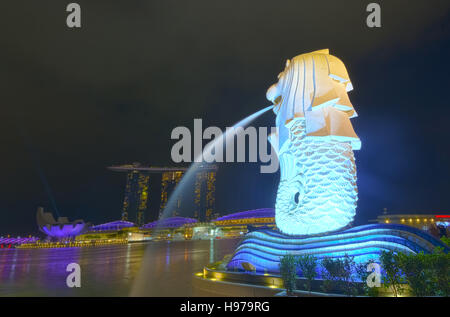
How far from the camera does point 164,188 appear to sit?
98.8m

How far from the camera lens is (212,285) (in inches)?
416

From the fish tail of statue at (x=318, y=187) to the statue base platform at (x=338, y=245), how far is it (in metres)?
0.57

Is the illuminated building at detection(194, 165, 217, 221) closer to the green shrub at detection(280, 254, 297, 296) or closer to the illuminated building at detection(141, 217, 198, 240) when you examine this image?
the illuminated building at detection(141, 217, 198, 240)

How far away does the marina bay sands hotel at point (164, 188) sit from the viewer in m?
93.1

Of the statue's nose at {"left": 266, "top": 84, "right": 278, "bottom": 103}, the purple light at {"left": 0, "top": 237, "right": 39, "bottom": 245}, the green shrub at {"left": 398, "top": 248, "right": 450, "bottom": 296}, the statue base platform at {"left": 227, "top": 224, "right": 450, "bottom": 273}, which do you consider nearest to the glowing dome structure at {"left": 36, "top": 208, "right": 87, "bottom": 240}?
the purple light at {"left": 0, "top": 237, "right": 39, "bottom": 245}

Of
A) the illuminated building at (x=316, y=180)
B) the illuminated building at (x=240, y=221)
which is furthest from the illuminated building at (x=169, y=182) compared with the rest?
the illuminated building at (x=316, y=180)

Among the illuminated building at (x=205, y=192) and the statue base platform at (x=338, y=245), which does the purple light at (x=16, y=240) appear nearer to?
the illuminated building at (x=205, y=192)

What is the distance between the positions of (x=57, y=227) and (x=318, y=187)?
5645 cm

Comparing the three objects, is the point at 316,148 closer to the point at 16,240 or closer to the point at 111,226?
the point at 16,240

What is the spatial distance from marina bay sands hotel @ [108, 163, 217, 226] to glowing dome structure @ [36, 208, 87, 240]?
35201 millimetres

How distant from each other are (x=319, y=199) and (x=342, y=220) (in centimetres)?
114
